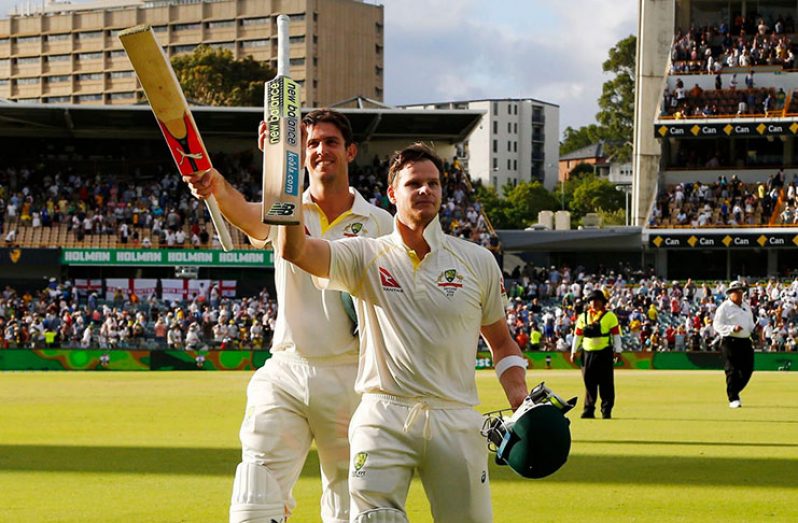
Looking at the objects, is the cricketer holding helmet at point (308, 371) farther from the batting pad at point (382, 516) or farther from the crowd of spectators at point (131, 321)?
the crowd of spectators at point (131, 321)

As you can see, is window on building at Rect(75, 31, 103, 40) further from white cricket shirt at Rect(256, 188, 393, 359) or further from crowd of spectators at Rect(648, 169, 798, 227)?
white cricket shirt at Rect(256, 188, 393, 359)

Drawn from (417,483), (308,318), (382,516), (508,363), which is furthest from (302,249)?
(417,483)

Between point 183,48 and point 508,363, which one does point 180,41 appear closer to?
point 183,48

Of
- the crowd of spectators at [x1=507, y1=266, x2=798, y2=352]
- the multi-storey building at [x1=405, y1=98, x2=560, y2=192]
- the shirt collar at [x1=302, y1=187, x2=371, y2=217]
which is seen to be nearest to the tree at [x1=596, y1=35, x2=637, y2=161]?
the multi-storey building at [x1=405, y1=98, x2=560, y2=192]

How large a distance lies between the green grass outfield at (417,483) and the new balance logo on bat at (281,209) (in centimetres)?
568

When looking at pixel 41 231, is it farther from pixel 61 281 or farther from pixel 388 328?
pixel 388 328

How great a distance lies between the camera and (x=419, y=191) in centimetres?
653

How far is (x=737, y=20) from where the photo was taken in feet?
210

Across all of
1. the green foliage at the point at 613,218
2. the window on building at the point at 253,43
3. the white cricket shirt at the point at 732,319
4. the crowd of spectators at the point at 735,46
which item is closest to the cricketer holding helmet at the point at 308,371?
the white cricket shirt at the point at 732,319

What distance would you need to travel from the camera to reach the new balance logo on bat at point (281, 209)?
17.2 feet

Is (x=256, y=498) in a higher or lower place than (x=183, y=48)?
lower

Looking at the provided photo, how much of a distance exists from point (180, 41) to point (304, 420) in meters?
134

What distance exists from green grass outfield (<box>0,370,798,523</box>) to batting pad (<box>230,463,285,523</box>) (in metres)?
3.37

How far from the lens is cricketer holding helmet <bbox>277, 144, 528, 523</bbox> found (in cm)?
635
